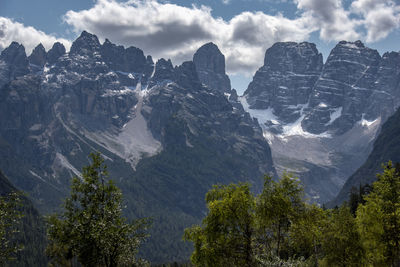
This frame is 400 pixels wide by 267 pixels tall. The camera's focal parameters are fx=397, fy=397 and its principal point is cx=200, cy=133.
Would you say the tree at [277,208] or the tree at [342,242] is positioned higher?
the tree at [277,208]

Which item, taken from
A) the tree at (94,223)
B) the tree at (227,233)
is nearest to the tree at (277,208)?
the tree at (227,233)

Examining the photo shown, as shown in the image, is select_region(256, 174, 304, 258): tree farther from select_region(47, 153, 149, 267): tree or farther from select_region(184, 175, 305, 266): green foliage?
select_region(47, 153, 149, 267): tree

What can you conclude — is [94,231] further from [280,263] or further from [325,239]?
[325,239]

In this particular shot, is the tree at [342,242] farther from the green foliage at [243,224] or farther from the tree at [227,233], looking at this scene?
the tree at [227,233]

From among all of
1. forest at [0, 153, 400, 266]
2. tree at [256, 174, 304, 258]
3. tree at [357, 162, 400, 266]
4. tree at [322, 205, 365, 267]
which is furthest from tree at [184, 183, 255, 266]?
tree at [322, 205, 365, 267]

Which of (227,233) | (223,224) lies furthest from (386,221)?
Answer: (223,224)

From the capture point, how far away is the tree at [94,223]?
30.1 m

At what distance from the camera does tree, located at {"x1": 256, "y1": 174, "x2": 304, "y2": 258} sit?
35.3m

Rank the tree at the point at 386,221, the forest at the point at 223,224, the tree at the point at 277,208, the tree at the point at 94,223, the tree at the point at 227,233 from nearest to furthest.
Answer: the tree at the point at 94,223
the forest at the point at 223,224
the tree at the point at 227,233
the tree at the point at 386,221
the tree at the point at 277,208

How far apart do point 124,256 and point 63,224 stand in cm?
614

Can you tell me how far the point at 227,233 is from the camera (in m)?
33.2

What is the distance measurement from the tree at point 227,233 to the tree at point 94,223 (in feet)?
19.9

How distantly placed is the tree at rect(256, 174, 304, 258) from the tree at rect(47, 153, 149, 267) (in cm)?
1158

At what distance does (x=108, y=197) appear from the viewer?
3159cm
